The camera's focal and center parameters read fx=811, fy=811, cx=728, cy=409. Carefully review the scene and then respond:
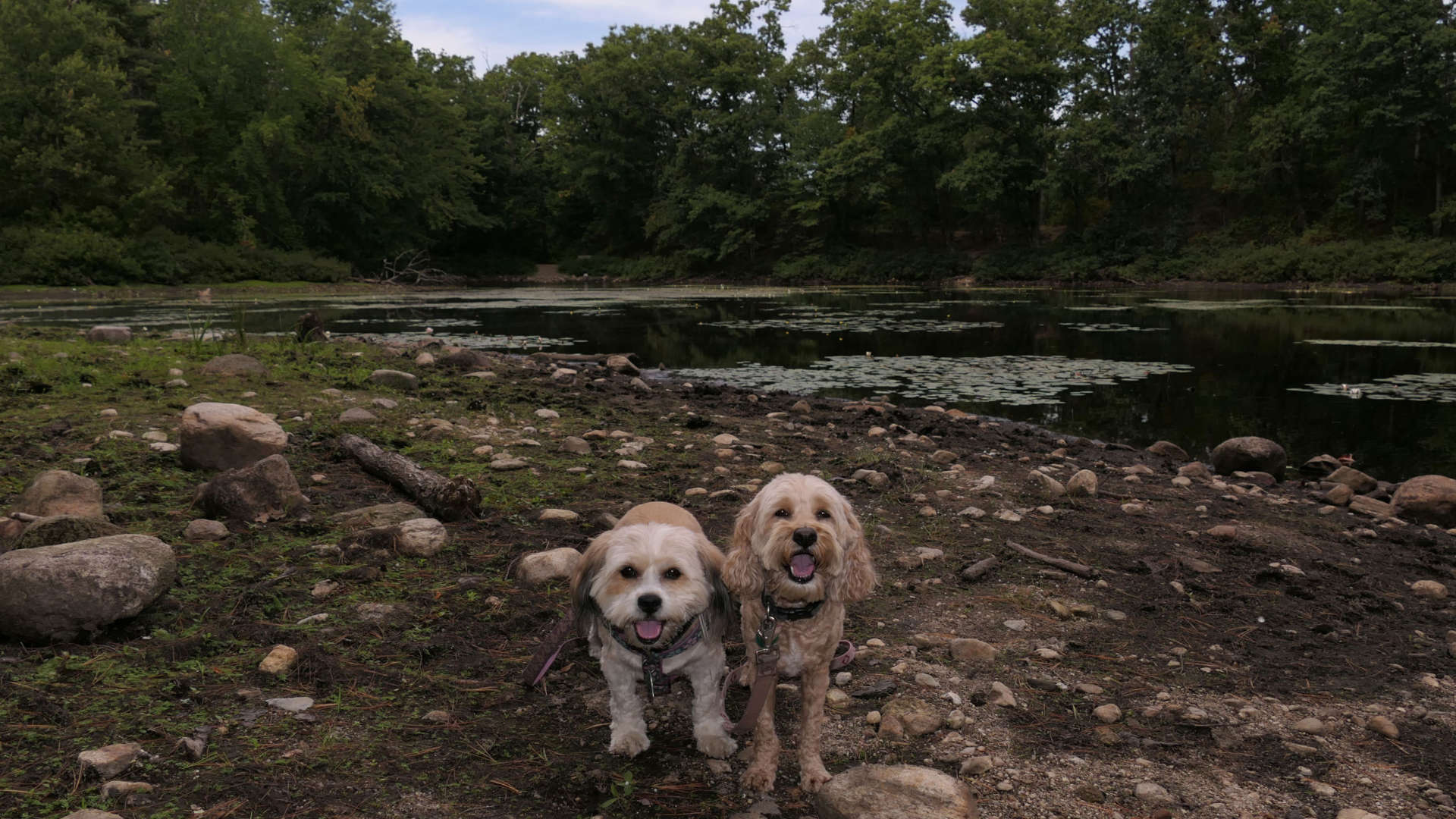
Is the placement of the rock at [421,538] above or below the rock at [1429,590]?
above

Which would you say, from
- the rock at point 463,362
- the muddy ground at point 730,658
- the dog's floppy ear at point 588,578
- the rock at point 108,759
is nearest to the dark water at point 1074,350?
the rock at point 463,362

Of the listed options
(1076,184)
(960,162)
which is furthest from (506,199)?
(1076,184)

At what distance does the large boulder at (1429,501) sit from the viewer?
744 cm

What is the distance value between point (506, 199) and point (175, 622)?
8062 cm

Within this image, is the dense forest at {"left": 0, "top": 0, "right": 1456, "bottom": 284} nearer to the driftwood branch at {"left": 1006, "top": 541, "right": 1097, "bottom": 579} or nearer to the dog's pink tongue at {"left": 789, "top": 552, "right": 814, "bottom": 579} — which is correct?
the driftwood branch at {"left": 1006, "top": 541, "right": 1097, "bottom": 579}

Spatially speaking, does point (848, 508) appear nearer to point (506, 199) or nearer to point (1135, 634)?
point (1135, 634)

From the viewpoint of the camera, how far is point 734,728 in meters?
3.37

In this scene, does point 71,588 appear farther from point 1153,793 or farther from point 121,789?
point 1153,793

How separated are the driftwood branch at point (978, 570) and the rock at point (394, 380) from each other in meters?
7.72

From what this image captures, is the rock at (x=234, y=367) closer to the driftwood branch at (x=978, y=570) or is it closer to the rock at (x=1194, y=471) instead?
the driftwood branch at (x=978, y=570)

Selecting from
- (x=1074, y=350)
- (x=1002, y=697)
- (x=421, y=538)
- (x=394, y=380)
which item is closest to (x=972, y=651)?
(x=1002, y=697)

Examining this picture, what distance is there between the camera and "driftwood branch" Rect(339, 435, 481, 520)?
5707 mm

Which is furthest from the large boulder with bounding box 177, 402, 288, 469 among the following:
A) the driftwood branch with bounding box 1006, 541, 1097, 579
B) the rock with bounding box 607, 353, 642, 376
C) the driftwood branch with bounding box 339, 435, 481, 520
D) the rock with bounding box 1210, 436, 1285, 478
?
the rock with bounding box 1210, 436, 1285, 478

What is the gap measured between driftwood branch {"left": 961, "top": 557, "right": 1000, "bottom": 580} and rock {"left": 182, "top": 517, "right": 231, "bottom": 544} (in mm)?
4635
